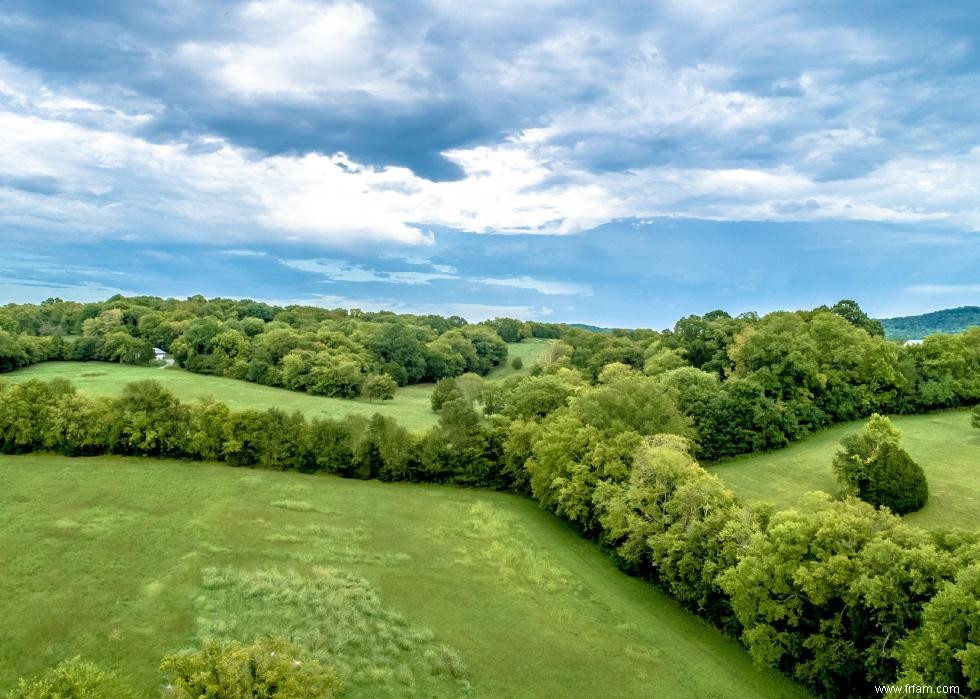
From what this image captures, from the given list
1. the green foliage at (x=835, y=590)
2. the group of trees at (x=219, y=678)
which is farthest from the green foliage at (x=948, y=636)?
the group of trees at (x=219, y=678)

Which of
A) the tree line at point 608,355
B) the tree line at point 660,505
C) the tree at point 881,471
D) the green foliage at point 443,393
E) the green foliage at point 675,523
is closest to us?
the tree line at point 660,505

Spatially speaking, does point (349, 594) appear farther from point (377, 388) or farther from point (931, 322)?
point (931, 322)

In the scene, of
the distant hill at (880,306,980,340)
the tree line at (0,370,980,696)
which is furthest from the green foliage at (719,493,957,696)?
the distant hill at (880,306,980,340)

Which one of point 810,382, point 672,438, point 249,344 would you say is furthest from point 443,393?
point 810,382

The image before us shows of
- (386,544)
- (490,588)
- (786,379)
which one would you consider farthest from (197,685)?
(786,379)

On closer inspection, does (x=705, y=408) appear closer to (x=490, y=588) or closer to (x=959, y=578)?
(x=490, y=588)

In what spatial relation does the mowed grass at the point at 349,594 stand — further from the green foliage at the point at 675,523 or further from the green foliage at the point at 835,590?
the green foliage at the point at 835,590
